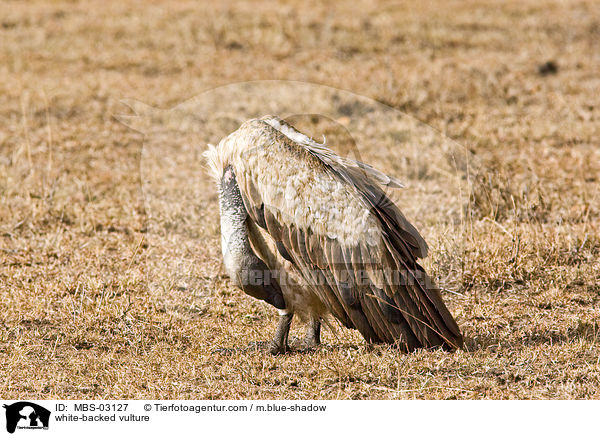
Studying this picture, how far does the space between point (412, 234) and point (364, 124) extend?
4.40m

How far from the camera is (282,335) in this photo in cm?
441

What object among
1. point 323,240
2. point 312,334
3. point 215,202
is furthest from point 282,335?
point 215,202

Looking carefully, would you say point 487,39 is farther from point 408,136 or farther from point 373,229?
point 373,229

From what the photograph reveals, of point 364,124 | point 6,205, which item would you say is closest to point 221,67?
point 364,124

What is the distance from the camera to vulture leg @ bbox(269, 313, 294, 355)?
4383 millimetres

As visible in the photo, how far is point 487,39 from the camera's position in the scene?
1105cm

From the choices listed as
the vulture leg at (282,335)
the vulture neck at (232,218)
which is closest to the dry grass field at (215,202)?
the vulture leg at (282,335)

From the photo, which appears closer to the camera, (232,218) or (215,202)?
(232,218)
